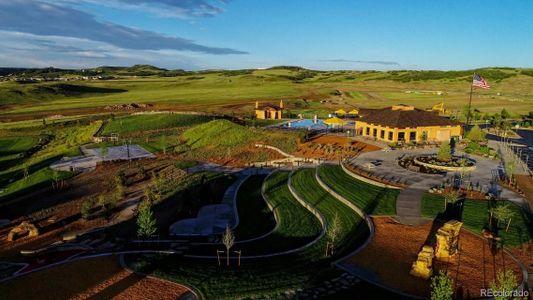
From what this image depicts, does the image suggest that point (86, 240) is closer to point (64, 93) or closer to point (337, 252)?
point (337, 252)

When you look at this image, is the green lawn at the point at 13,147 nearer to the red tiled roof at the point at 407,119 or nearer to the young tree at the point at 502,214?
the red tiled roof at the point at 407,119

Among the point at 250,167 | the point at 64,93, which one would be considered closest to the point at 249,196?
the point at 250,167

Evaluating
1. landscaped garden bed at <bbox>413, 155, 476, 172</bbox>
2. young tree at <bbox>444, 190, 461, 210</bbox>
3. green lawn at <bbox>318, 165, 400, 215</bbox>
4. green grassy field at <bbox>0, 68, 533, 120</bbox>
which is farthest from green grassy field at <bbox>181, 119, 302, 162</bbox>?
green grassy field at <bbox>0, 68, 533, 120</bbox>

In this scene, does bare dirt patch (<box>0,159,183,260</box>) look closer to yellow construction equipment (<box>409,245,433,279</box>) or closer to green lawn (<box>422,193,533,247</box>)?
yellow construction equipment (<box>409,245,433,279</box>)

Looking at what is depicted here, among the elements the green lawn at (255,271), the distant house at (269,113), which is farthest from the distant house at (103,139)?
the green lawn at (255,271)

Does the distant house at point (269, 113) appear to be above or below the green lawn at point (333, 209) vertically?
above

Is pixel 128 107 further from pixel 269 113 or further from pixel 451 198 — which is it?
pixel 451 198

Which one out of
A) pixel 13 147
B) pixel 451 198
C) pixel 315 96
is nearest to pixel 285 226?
pixel 451 198
